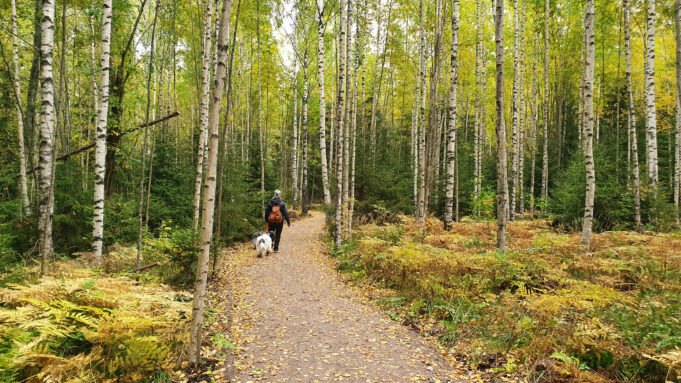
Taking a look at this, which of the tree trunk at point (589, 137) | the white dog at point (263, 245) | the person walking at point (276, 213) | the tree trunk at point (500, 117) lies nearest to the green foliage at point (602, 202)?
the tree trunk at point (589, 137)

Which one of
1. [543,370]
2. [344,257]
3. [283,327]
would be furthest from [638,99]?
[283,327]

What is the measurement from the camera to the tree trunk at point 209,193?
3.46 meters

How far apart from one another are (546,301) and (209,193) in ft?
15.1

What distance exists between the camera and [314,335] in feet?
15.1

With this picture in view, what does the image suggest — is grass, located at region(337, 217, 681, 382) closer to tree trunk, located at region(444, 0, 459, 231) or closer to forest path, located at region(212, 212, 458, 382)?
forest path, located at region(212, 212, 458, 382)

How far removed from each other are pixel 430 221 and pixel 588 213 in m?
4.44

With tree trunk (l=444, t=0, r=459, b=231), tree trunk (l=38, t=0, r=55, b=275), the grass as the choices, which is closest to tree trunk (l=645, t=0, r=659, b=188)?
the grass

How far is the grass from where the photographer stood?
331 cm

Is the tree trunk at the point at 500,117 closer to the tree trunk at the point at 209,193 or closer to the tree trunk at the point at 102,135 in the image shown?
the tree trunk at the point at 209,193

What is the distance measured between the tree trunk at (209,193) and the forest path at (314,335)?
59 cm

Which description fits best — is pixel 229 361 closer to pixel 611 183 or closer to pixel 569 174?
pixel 611 183

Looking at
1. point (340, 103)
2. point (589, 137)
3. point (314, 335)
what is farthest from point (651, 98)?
point (314, 335)

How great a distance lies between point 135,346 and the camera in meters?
3.22

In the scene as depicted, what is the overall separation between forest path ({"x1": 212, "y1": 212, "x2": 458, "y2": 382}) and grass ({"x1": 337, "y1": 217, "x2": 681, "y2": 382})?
0.53 metres
